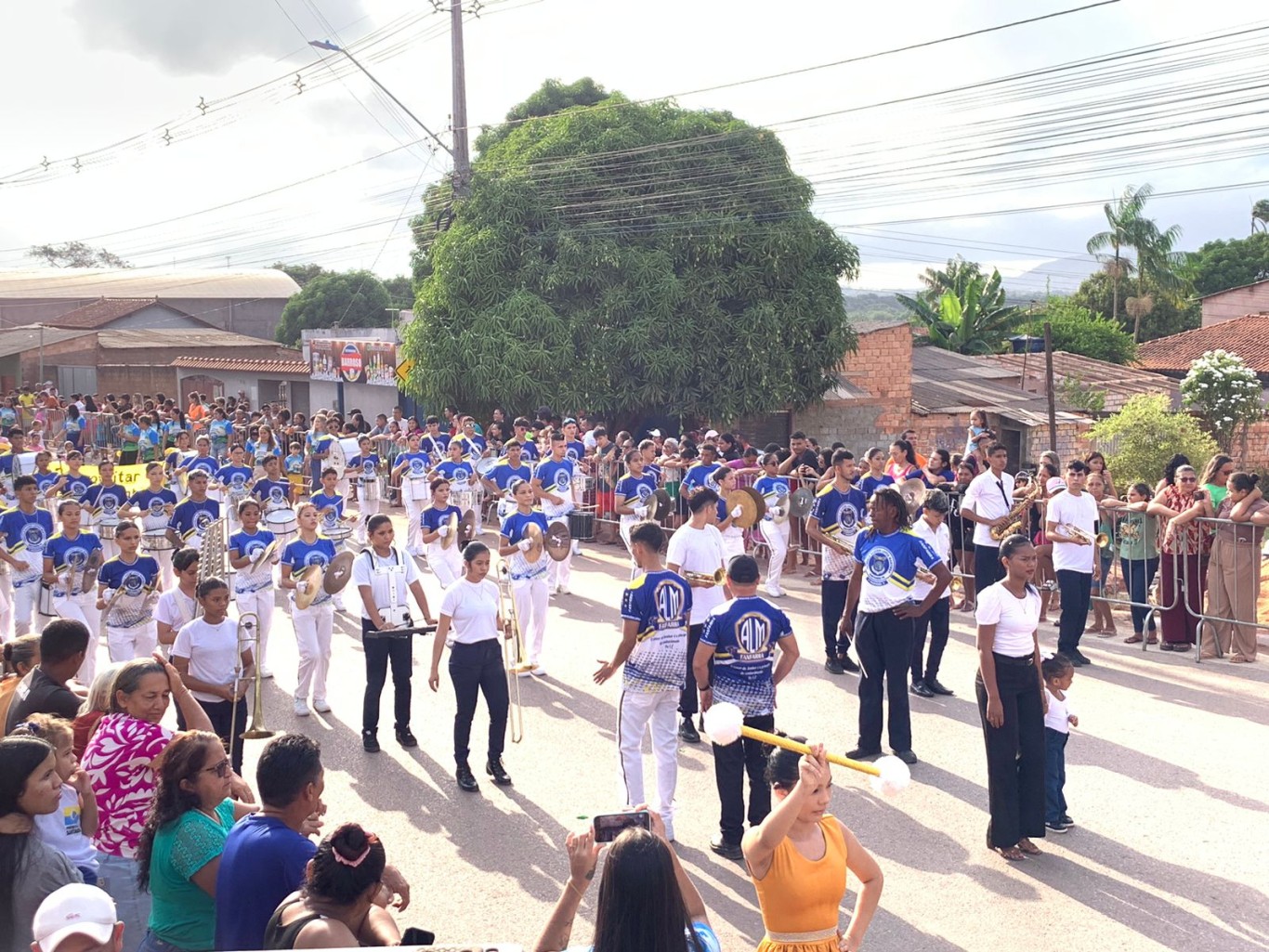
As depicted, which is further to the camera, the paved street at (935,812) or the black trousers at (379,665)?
the black trousers at (379,665)

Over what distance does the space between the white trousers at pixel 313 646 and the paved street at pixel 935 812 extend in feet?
0.92

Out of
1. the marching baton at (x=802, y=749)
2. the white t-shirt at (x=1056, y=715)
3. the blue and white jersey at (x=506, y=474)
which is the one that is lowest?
the white t-shirt at (x=1056, y=715)

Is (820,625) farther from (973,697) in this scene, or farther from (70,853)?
(70,853)

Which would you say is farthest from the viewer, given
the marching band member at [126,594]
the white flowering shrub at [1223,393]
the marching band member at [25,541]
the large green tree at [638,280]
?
the white flowering shrub at [1223,393]

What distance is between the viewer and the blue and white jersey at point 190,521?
12.4 m

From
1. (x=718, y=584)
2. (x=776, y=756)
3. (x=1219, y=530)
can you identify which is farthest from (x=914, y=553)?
(x=1219, y=530)

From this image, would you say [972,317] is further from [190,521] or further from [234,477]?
[190,521]

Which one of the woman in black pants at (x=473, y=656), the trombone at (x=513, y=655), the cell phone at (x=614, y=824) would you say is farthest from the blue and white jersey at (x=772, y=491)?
the cell phone at (x=614, y=824)

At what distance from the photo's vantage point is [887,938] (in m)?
6.30

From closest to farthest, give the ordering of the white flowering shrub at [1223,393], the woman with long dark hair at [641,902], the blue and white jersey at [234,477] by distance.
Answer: the woman with long dark hair at [641,902], the blue and white jersey at [234,477], the white flowering shrub at [1223,393]

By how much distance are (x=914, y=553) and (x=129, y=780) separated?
534 cm

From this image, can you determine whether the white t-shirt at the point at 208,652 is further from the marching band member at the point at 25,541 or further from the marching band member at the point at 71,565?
the marching band member at the point at 25,541

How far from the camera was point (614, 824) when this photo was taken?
143 inches

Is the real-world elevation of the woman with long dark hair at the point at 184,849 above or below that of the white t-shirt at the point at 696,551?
below
